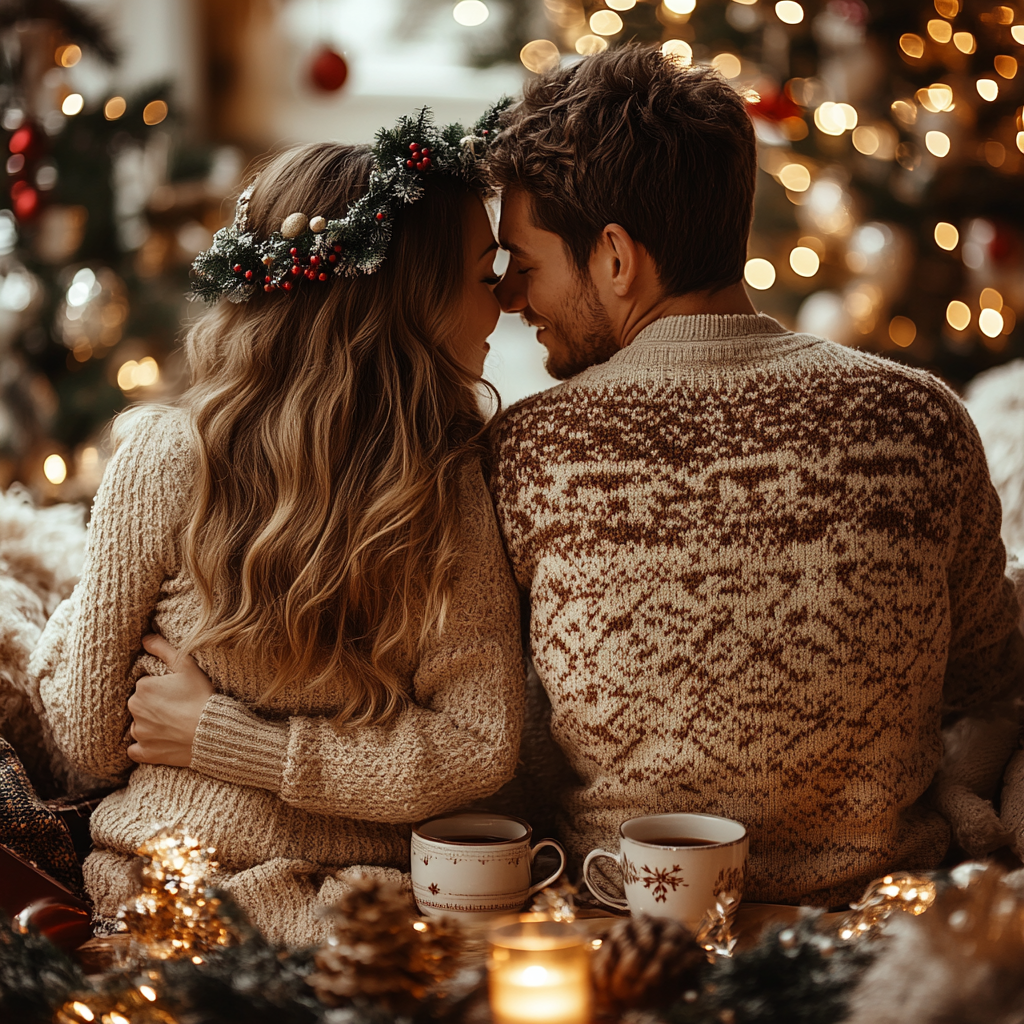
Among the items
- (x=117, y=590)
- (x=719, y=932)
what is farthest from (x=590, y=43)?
(x=719, y=932)

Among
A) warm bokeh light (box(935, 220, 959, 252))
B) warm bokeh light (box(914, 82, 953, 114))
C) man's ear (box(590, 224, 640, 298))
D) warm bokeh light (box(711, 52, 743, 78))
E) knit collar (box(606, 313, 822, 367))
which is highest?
warm bokeh light (box(711, 52, 743, 78))

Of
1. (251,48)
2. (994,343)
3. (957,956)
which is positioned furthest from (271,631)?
(251,48)

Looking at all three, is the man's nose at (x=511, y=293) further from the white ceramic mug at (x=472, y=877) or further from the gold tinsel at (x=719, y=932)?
the gold tinsel at (x=719, y=932)

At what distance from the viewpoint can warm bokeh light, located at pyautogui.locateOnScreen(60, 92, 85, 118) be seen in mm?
2654

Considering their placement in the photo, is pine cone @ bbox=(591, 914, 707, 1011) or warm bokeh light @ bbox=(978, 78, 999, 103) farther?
warm bokeh light @ bbox=(978, 78, 999, 103)

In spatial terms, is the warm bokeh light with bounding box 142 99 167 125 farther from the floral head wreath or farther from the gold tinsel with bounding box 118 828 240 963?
the gold tinsel with bounding box 118 828 240 963

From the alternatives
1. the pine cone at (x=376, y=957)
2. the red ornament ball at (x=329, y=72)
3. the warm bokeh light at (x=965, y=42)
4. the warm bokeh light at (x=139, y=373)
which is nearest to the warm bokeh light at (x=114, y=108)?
the warm bokeh light at (x=139, y=373)

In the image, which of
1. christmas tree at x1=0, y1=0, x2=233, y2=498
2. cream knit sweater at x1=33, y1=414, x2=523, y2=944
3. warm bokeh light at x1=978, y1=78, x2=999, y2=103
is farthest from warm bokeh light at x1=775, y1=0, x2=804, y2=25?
cream knit sweater at x1=33, y1=414, x2=523, y2=944

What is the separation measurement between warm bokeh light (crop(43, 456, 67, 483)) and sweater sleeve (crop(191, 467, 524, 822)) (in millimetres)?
1912

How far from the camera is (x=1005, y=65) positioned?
8.80 feet

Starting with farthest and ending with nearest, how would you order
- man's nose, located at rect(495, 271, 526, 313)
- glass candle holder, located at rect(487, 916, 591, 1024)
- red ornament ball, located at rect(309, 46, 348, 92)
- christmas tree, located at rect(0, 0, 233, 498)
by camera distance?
red ornament ball, located at rect(309, 46, 348, 92)
christmas tree, located at rect(0, 0, 233, 498)
man's nose, located at rect(495, 271, 526, 313)
glass candle holder, located at rect(487, 916, 591, 1024)

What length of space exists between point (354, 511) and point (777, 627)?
0.49 meters

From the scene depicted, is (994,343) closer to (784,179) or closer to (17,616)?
(784,179)

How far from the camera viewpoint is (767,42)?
298cm
